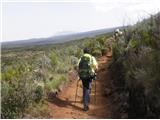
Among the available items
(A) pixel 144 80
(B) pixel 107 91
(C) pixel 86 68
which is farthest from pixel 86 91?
(B) pixel 107 91

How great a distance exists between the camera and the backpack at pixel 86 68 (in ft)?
39.1

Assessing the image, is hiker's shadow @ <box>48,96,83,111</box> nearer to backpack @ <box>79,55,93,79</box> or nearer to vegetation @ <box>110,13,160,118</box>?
backpack @ <box>79,55,93,79</box>

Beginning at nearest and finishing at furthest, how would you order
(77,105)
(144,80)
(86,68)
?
(144,80) < (86,68) < (77,105)

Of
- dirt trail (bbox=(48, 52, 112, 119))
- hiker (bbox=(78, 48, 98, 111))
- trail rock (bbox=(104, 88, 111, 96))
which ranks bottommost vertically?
dirt trail (bbox=(48, 52, 112, 119))

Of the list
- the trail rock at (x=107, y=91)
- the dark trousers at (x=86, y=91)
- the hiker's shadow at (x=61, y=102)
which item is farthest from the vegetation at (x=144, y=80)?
the hiker's shadow at (x=61, y=102)

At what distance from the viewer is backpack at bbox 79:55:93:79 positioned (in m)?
11.9

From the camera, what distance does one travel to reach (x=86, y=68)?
11898mm

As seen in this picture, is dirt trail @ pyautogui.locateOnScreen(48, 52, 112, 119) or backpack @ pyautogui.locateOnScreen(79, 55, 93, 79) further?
backpack @ pyautogui.locateOnScreen(79, 55, 93, 79)

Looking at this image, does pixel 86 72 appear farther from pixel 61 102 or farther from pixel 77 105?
pixel 61 102

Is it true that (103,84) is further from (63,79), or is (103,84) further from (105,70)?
(105,70)

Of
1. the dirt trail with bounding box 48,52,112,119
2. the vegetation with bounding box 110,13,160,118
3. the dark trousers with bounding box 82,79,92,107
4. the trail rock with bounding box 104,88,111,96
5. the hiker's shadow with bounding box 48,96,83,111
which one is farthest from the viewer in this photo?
the trail rock with bounding box 104,88,111,96

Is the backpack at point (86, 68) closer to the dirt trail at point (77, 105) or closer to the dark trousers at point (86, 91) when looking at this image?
the dark trousers at point (86, 91)

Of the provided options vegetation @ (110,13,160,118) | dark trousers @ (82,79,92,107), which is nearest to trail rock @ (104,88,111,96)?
vegetation @ (110,13,160,118)

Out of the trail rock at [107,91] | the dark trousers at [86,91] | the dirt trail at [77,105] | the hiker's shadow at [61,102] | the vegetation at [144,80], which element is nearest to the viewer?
the vegetation at [144,80]
